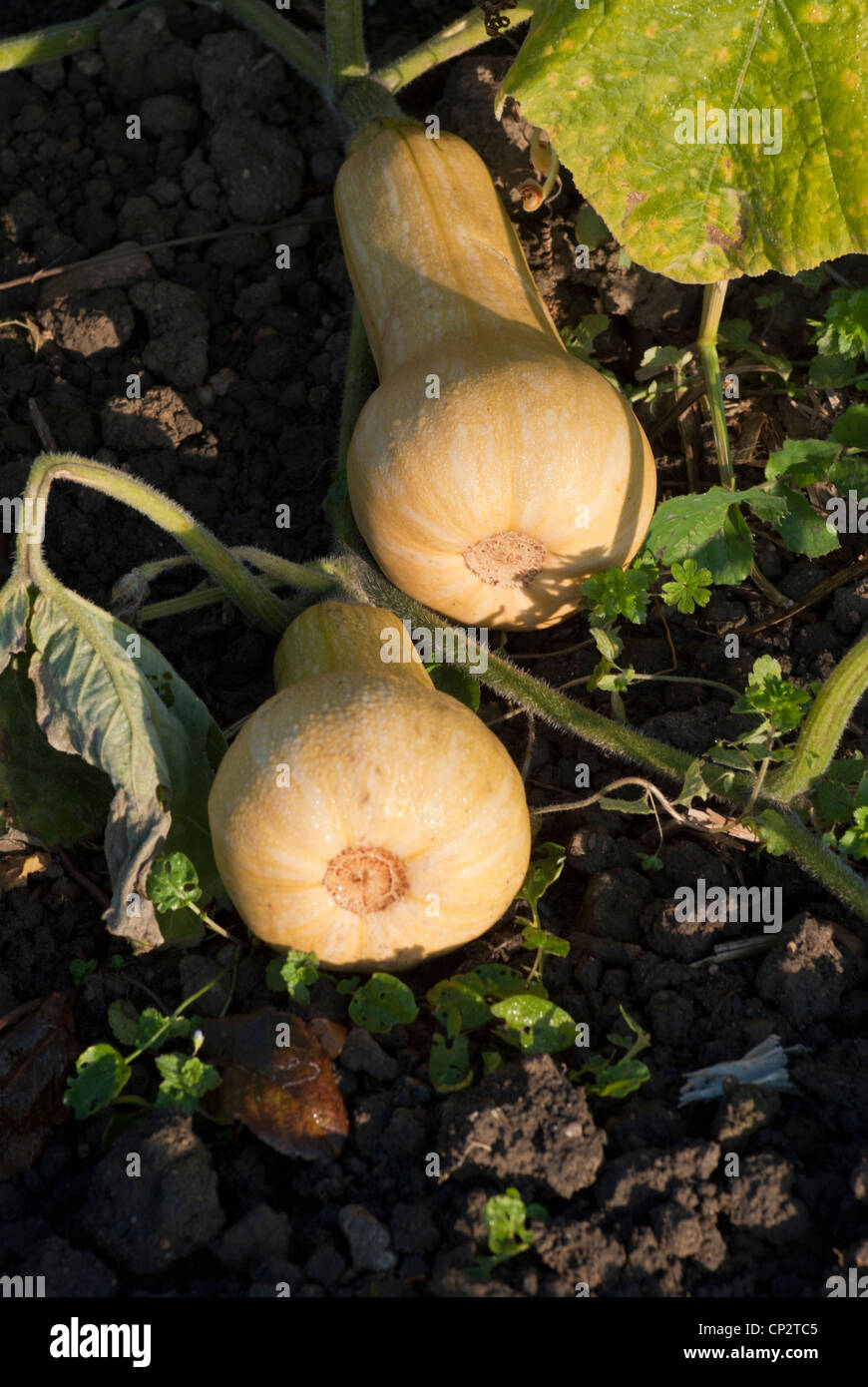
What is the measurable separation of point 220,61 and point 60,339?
1197 mm

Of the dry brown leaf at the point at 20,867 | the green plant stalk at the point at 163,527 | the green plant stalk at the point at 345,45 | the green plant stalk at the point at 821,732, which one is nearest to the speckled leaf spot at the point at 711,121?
the green plant stalk at the point at 821,732

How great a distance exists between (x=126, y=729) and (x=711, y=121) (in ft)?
6.49

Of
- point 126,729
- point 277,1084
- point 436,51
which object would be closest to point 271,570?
point 126,729

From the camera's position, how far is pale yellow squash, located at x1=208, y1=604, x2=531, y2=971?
2594 mm

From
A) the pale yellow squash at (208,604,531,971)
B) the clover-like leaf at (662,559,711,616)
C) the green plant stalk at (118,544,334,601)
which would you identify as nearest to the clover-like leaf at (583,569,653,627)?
the clover-like leaf at (662,559,711,616)

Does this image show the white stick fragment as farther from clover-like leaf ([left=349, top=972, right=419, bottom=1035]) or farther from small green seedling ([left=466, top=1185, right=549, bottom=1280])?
clover-like leaf ([left=349, top=972, right=419, bottom=1035])

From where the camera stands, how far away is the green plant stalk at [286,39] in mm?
4031

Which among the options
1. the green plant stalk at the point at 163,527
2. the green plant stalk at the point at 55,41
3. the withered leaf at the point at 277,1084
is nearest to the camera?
the withered leaf at the point at 277,1084

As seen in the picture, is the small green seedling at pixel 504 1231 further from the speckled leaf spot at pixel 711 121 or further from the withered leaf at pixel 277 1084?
the speckled leaf spot at pixel 711 121

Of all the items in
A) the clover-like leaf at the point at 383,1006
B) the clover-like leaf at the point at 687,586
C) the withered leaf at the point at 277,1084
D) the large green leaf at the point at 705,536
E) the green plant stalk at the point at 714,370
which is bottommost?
the withered leaf at the point at 277,1084

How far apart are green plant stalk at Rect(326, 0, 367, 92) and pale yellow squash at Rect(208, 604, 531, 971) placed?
2195mm

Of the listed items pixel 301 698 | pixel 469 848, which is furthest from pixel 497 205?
pixel 469 848

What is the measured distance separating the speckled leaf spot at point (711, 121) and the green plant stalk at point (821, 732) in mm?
966

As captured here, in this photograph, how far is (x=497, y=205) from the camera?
11.9ft
